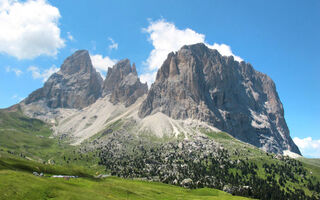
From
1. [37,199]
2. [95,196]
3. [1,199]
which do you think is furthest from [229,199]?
[1,199]

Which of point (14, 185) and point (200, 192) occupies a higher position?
point (14, 185)

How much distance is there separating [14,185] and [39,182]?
832 cm

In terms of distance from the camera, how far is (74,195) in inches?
2507

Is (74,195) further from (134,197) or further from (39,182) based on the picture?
(134,197)

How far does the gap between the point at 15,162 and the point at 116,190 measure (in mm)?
54785

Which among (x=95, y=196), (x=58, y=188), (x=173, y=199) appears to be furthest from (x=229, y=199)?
(x=58, y=188)

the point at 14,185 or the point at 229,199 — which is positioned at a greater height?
the point at 14,185

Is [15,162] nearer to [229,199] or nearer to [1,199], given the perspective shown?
[1,199]

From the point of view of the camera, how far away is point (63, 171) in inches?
5335

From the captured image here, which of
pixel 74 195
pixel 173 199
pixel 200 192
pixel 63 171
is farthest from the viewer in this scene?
pixel 200 192

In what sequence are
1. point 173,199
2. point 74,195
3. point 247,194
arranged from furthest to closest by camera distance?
point 247,194 → point 173,199 → point 74,195

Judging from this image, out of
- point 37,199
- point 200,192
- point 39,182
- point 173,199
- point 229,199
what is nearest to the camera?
point 37,199

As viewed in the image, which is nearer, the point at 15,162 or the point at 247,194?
the point at 15,162

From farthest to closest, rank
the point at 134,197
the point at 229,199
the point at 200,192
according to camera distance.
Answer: the point at 200,192
the point at 229,199
the point at 134,197
